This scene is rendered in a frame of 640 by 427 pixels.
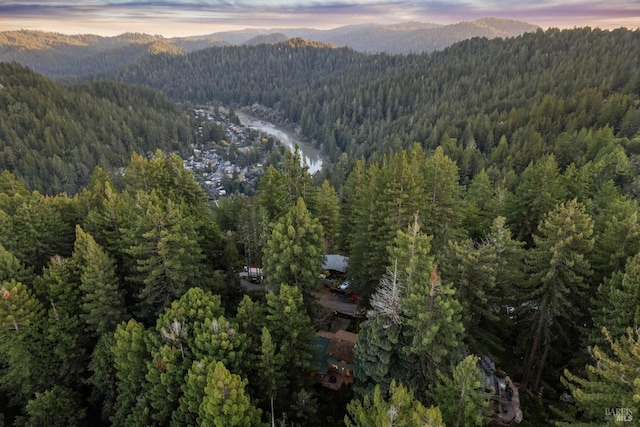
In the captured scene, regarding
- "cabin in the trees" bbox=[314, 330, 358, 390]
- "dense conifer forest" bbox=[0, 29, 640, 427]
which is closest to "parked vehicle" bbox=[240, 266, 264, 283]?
"dense conifer forest" bbox=[0, 29, 640, 427]

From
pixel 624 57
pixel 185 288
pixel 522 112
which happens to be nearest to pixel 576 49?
pixel 624 57

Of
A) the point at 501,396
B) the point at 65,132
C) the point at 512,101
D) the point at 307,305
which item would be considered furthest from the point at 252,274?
the point at 65,132

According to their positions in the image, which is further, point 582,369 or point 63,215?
point 63,215

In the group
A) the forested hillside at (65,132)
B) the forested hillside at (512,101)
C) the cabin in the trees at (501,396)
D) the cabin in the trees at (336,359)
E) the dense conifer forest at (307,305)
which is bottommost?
the forested hillside at (65,132)

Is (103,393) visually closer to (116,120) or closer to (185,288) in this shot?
(185,288)

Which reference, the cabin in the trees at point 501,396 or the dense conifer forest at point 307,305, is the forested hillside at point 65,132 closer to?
the dense conifer forest at point 307,305

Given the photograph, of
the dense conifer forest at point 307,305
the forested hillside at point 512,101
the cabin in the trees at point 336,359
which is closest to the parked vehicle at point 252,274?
the dense conifer forest at point 307,305

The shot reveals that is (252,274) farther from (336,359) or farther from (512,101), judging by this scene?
(512,101)
